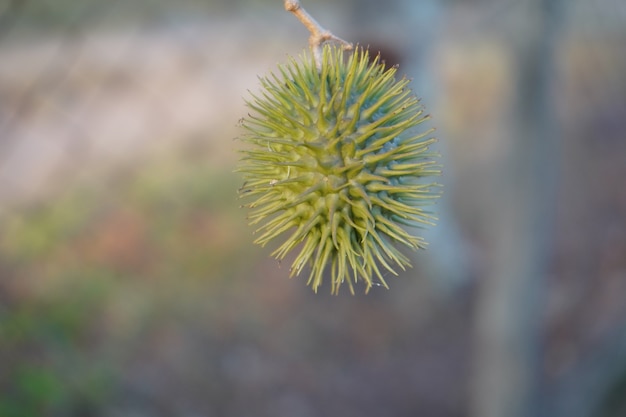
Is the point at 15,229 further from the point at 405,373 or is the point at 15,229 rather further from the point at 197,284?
the point at 405,373

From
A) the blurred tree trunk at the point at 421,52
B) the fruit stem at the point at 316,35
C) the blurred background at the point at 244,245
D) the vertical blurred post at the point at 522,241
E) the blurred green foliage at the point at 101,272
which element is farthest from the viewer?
the blurred tree trunk at the point at 421,52

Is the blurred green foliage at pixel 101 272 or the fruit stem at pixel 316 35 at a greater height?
the fruit stem at pixel 316 35

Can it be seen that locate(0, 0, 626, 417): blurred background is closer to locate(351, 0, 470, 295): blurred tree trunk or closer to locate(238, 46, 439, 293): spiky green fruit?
locate(351, 0, 470, 295): blurred tree trunk

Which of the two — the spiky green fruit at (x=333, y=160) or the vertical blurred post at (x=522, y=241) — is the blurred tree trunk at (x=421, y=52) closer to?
the vertical blurred post at (x=522, y=241)

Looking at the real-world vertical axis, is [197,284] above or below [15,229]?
below

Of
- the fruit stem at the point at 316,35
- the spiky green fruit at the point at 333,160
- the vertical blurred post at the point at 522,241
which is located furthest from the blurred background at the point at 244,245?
the fruit stem at the point at 316,35

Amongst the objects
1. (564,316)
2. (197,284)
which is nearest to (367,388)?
(197,284)

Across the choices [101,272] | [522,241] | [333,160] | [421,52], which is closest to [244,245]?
[101,272]
